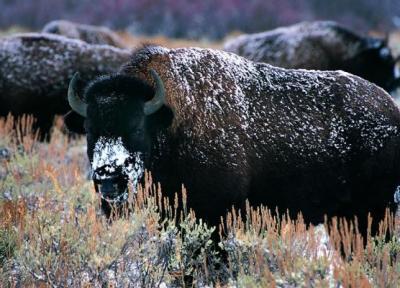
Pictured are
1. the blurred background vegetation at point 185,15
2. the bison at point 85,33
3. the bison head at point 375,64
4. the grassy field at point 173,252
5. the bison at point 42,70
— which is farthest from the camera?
the blurred background vegetation at point 185,15

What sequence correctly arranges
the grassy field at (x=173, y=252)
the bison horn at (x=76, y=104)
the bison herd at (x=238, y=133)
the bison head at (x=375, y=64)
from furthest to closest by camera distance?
1. the bison head at (x=375, y=64)
2. the bison horn at (x=76, y=104)
3. the bison herd at (x=238, y=133)
4. the grassy field at (x=173, y=252)

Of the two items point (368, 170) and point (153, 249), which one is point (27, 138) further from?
point (368, 170)

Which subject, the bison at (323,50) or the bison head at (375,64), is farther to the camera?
the bison head at (375,64)

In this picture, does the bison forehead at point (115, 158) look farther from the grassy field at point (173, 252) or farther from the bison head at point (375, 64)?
the bison head at point (375, 64)

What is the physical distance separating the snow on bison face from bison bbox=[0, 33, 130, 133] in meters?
5.34

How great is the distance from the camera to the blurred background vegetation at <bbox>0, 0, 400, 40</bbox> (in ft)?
114

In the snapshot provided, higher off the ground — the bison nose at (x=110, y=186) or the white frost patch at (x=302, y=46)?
the white frost patch at (x=302, y=46)

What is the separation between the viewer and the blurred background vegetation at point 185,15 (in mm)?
34844

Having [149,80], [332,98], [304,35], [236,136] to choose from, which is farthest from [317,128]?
[304,35]

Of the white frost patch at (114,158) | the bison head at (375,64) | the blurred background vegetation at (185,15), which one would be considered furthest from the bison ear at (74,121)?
the blurred background vegetation at (185,15)

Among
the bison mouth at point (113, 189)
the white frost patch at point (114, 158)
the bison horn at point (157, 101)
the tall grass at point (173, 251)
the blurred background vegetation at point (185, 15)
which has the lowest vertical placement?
the tall grass at point (173, 251)

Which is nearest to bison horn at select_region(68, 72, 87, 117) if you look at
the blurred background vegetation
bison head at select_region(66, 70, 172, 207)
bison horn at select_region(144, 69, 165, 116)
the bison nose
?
bison head at select_region(66, 70, 172, 207)

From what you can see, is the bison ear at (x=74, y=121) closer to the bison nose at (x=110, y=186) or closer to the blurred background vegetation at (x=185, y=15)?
the bison nose at (x=110, y=186)

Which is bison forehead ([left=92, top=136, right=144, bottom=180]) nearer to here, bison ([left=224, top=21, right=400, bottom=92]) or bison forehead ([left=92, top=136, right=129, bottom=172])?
bison forehead ([left=92, top=136, right=129, bottom=172])
